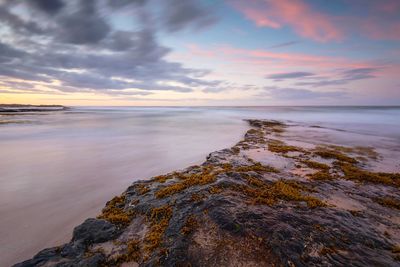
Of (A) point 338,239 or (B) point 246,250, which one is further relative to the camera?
(A) point 338,239

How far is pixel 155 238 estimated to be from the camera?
12.0ft

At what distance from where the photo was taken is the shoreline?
319 centimetres

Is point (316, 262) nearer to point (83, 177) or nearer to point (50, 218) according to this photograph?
point (50, 218)

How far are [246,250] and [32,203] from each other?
18.7 ft

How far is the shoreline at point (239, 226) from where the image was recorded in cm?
319

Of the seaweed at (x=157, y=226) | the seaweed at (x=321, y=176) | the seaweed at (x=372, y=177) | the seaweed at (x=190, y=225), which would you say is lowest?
the seaweed at (x=372, y=177)

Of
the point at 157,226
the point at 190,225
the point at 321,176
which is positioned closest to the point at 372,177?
the point at 321,176

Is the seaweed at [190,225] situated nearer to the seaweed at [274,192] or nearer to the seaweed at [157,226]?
the seaweed at [157,226]

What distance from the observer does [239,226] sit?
145 inches

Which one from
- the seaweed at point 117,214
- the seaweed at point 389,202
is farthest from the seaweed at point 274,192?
the seaweed at point 117,214

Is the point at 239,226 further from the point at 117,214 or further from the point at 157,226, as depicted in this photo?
the point at 117,214

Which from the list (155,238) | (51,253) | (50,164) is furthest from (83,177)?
(155,238)

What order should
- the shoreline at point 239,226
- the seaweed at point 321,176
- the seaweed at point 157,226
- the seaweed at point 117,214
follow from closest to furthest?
1. the shoreline at point 239,226
2. the seaweed at point 157,226
3. the seaweed at point 117,214
4. the seaweed at point 321,176

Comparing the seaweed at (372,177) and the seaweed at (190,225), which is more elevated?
the seaweed at (190,225)
